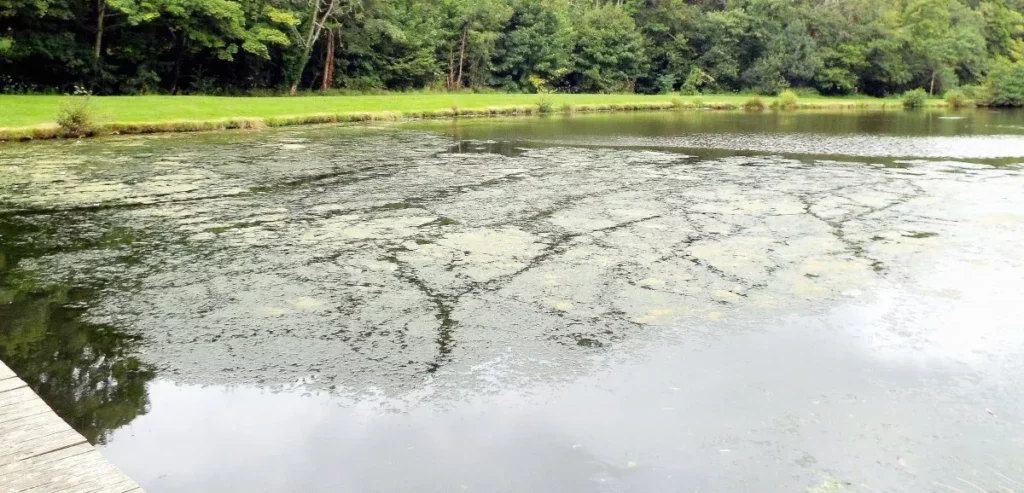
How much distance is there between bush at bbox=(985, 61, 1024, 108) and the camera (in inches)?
1598

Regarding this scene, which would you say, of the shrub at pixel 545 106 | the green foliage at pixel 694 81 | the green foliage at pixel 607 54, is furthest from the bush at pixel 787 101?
the shrub at pixel 545 106

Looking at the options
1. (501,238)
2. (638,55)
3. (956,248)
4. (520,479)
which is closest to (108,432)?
(520,479)

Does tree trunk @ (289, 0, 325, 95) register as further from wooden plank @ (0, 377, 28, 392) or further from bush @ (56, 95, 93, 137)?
wooden plank @ (0, 377, 28, 392)

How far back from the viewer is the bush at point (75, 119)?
1509 cm

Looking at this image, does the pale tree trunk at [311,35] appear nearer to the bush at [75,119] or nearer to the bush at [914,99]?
the bush at [75,119]

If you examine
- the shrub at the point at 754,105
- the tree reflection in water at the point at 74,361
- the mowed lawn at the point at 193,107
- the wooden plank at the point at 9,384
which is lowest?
the tree reflection in water at the point at 74,361

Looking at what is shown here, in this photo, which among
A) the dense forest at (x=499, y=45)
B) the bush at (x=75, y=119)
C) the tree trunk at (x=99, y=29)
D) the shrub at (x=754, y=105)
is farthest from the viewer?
the shrub at (x=754, y=105)

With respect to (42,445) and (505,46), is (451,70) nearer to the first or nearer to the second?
(505,46)

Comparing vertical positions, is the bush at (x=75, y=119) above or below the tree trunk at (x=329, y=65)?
below

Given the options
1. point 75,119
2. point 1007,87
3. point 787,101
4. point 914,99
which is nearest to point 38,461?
→ point 75,119

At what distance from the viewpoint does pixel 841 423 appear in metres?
3.58

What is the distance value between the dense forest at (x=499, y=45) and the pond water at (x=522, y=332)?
17303 mm

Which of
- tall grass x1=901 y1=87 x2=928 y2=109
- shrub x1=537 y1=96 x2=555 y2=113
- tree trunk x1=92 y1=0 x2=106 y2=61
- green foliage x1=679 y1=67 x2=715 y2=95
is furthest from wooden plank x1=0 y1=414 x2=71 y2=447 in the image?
tall grass x1=901 y1=87 x2=928 y2=109

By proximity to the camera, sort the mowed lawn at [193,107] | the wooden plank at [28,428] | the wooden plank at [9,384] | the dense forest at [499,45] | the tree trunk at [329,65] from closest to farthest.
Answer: the wooden plank at [28,428] < the wooden plank at [9,384] < the mowed lawn at [193,107] < the dense forest at [499,45] < the tree trunk at [329,65]
